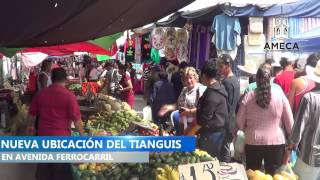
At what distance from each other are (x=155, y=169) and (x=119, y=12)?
1.53m

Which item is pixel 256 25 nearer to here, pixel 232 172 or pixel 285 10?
pixel 285 10

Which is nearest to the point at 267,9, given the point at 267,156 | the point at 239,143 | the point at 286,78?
the point at 286,78

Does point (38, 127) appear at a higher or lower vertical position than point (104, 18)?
lower

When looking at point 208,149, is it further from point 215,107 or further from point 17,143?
point 17,143

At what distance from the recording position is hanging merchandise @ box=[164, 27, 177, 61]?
1069 cm

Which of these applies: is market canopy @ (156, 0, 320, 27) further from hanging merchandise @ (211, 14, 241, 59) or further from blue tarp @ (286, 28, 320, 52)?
blue tarp @ (286, 28, 320, 52)

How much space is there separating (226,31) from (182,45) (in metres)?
2.28

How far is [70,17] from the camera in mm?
3740

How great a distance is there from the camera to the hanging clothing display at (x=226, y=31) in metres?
8.28

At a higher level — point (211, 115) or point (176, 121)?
point (211, 115)

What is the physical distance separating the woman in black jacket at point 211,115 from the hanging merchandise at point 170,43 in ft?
16.7

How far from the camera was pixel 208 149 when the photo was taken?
18.4 ft

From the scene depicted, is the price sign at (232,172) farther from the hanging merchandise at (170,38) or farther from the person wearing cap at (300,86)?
the hanging merchandise at (170,38)

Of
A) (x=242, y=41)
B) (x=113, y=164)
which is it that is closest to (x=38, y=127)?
(x=113, y=164)
